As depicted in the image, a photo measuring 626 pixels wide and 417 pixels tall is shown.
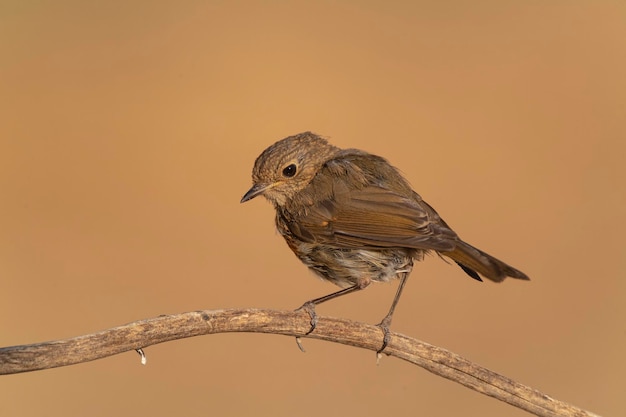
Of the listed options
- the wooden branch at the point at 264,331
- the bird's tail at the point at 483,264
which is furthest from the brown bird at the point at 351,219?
the wooden branch at the point at 264,331

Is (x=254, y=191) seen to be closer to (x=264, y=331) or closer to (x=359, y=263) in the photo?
(x=359, y=263)

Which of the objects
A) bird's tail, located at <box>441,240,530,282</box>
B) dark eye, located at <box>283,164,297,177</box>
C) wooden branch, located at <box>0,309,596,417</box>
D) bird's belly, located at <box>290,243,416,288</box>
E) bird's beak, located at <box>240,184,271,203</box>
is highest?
dark eye, located at <box>283,164,297,177</box>

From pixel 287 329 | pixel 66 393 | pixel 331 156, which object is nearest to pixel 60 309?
pixel 66 393

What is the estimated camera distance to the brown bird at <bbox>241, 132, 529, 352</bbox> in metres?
4.38

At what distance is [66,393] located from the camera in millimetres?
7297

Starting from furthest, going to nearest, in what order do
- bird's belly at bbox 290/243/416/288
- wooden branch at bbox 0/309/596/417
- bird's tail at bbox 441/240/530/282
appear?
bird's belly at bbox 290/243/416/288 → bird's tail at bbox 441/240/530/282 → wooden branch at bbox 0/309/596/417

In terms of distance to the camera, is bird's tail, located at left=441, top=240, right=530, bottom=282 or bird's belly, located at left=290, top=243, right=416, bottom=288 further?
bird's belly, located at left=290, top=243, right=416, bottom=288

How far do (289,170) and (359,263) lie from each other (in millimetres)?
737

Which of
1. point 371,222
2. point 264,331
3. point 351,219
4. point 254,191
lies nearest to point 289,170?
point 254,191

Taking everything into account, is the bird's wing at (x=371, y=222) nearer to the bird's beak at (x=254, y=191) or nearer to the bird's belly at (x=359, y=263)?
the bird's belly at (x=359, y=263)

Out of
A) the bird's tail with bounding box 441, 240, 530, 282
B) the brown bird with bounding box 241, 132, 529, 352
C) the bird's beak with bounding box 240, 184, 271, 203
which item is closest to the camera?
the bird's tail with bounding box 441, 240, 530, 282

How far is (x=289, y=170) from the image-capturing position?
498 centimetres

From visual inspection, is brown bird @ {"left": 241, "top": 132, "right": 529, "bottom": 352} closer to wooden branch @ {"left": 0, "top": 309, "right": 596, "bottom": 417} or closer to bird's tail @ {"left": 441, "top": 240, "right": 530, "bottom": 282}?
bird's tail @ {"left": 441, "top": 240, "right": 530, "bottom": 282}

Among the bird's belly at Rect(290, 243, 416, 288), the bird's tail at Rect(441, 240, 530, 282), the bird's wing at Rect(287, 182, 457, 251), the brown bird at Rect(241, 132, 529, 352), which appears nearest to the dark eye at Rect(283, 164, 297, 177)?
the brown bird at Rect(241, 132, 529, 352)
